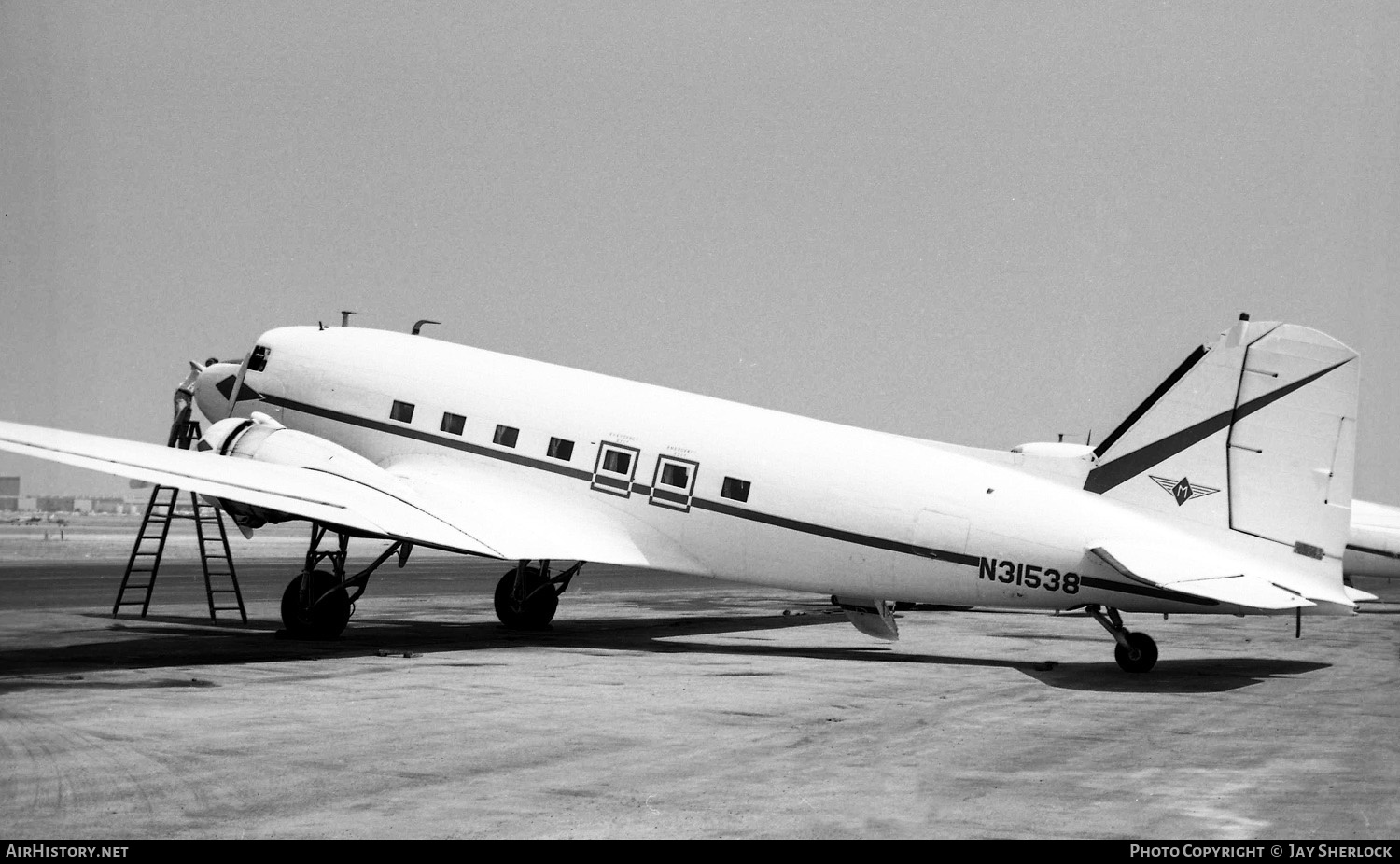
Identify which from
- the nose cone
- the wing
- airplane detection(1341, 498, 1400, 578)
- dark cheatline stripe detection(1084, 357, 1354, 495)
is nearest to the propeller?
the nose cone

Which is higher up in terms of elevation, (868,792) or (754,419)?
(754,419)

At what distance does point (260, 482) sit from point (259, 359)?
6766 millimetres

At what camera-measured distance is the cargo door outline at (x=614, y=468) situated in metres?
22.2

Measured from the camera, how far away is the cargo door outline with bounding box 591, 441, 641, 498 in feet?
72.7

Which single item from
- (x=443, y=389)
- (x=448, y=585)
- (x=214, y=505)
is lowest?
(x=448, y=585)

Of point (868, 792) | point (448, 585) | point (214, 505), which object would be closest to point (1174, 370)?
point (868, 792)

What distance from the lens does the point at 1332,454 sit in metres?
18.1

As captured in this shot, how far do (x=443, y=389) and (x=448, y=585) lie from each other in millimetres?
18160

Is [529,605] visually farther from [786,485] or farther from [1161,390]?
[1161,390]

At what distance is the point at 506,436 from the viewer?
23234 mm

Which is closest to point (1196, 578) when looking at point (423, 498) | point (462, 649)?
point (462, 649)

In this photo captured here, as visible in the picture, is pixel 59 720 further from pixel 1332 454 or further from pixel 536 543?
pixel 1332 454

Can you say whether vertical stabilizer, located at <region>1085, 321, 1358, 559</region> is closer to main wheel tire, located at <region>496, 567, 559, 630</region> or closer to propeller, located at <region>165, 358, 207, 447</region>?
main wheel tire, located at <region>496, 567, 559, 630</region>

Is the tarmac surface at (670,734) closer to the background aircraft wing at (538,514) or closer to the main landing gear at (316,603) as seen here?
the main landing gear at (316,603)
